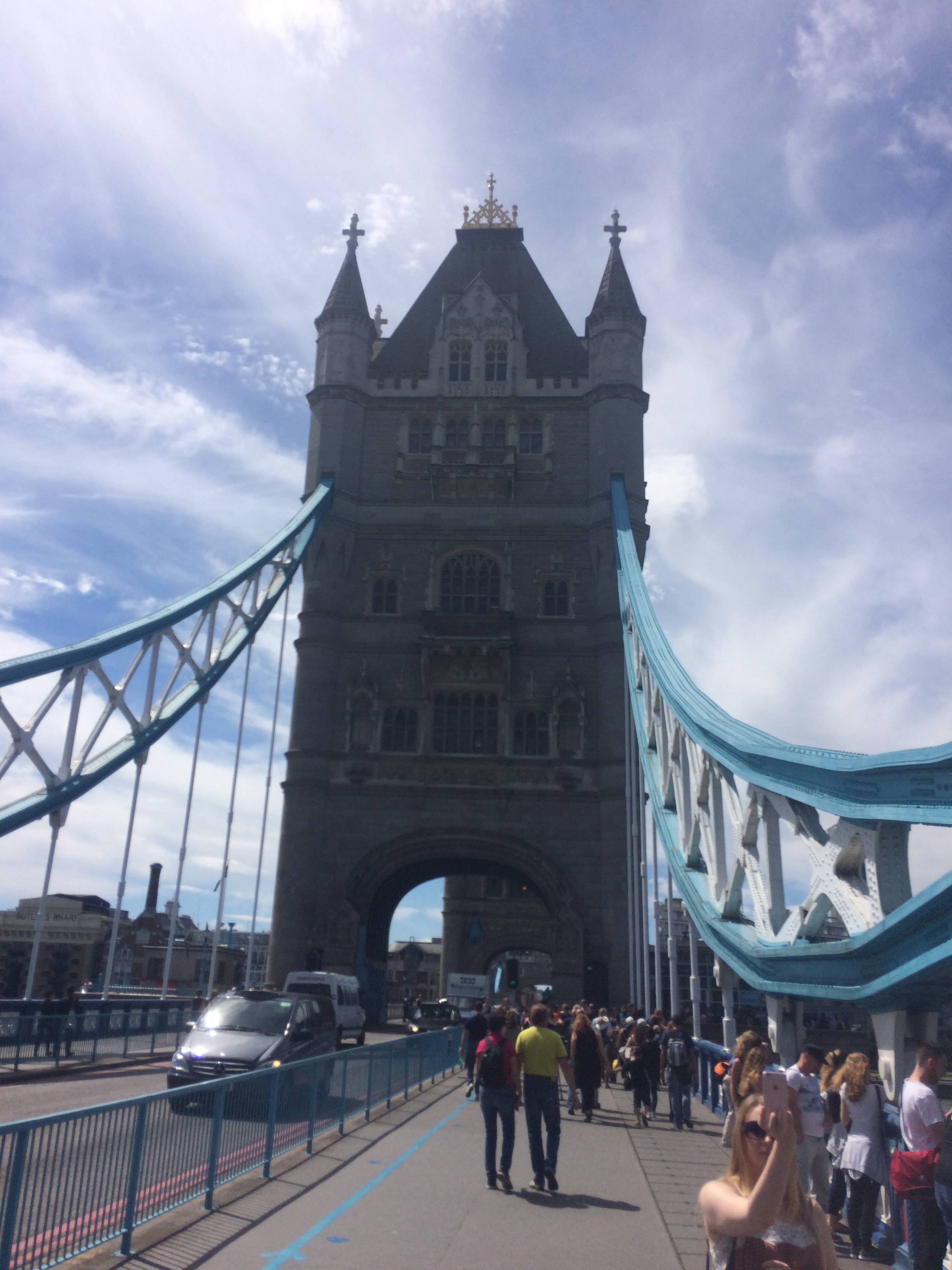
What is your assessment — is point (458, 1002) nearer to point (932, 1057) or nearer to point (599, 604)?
point (599, 604)

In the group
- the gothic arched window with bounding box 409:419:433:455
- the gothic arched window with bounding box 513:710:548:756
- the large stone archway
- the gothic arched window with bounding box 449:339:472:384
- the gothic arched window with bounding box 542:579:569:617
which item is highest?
the gothic arched window with bounding box 449:339:472:384

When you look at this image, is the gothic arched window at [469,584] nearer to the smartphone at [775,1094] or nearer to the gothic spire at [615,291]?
the gothic spire at [615,291]

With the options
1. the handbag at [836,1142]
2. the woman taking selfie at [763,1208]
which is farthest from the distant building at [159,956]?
the woman taking selfie at [763,1208]

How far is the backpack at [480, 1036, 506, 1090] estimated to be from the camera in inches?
350

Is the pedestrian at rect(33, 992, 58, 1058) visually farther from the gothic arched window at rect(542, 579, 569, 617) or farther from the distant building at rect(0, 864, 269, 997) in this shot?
the distant building at rect(0, 864, 269, 997)

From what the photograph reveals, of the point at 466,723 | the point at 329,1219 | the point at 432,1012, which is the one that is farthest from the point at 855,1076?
the point at 432,1012

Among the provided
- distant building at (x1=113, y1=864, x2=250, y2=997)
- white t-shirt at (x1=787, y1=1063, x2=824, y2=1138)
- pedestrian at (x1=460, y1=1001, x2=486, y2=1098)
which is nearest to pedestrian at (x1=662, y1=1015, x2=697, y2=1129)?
pedestrian at (x1=460, y1=1001, x2=486, y2=1098)

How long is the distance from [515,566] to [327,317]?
40.7ft

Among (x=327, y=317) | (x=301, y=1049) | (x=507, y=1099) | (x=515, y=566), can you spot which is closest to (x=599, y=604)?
(x=515, y=566)

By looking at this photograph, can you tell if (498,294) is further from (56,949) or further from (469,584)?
(56,949)

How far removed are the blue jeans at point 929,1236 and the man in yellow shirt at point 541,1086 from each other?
3.13 m

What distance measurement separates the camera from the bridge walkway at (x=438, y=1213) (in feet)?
21.4

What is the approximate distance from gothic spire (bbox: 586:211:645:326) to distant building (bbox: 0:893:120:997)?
5616 centimetres

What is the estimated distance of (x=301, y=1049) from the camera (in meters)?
13.7
